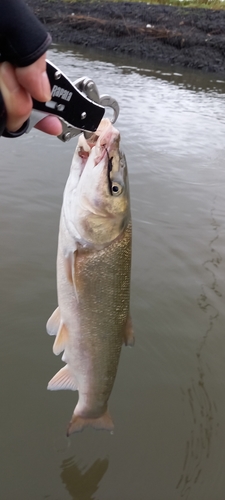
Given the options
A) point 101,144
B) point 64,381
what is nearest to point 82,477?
point 64,381

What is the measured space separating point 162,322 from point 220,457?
A: 118cm

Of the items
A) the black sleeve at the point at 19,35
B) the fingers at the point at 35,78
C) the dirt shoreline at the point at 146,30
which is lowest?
the dirt shoreline at the point at 146,30

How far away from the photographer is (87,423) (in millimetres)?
2312

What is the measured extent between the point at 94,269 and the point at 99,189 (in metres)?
0.39

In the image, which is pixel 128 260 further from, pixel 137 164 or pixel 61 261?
pixel 137 164

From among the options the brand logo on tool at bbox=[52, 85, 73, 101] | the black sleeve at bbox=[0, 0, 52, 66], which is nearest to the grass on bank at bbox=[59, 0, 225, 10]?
the brand logo on tool at bbox=[52, 85, 73, 101]

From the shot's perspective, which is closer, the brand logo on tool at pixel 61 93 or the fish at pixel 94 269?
the brand logo on tool at pixel 61 93

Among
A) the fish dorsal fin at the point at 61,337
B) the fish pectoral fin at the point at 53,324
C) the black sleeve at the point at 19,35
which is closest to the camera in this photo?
the black sleeve at the point at 19,35

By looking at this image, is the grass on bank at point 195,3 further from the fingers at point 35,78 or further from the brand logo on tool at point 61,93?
the fingers at point 35,78

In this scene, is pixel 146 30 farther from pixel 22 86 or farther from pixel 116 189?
pixel 22 86

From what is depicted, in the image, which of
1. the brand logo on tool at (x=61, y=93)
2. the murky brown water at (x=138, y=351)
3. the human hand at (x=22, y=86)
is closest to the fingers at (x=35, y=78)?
the human hand at (x=22, y=86)

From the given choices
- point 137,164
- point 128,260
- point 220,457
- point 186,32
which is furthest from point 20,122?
point 186,32

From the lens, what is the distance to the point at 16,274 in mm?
3885

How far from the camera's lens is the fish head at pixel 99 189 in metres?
1.99
